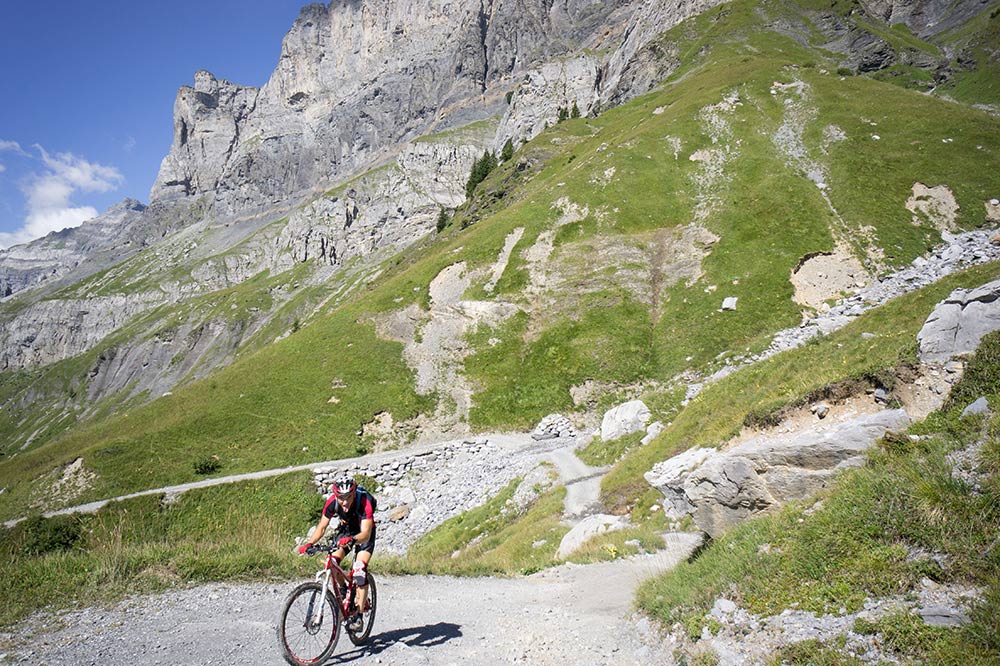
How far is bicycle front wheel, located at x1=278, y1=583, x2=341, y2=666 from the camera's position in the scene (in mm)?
8885

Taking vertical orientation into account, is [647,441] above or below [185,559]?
below

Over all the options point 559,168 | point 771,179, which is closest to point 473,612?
point 771,179

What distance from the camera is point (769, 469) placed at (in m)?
11.6

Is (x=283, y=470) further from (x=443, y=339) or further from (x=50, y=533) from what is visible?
(x=443, y=339)

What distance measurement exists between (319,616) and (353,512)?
2097mm

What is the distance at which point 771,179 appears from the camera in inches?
2173

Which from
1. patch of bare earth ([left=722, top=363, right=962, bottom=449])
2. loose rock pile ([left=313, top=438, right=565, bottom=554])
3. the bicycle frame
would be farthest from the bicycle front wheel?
loose rock pile ([left=313, top=438, right=565, bottom=554])

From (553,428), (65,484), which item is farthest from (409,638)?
(65,484)

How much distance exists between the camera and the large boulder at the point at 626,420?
3159cm

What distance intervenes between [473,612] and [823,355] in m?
18.0

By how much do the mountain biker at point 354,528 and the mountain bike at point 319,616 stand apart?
142 millimetres

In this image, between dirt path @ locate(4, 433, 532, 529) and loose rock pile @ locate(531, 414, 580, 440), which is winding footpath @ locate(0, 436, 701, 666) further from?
loose rock pile @ locate(531, 414, 580, 440)

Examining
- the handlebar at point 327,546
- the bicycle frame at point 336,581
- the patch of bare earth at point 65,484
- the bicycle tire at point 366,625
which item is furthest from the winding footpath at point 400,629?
the patch of bare earth at point 65,484

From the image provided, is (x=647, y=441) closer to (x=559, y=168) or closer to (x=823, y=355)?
(x=823, y=355)
